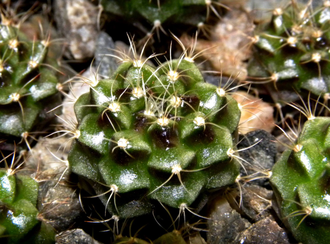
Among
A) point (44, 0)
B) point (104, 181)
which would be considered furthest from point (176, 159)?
point (44, 0)

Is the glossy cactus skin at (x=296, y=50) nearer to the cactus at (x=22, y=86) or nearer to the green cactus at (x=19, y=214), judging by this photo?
the cactus at (x=22, y=86)

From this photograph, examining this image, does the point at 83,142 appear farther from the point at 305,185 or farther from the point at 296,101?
the point at 296,101

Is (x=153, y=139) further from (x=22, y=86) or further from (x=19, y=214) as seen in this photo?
(x=22, y=86)

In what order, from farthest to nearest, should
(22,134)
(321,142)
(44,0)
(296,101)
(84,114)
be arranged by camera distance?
1. (44,0)
2. (296,101)
3. (22,134)
4. (84,114)
5. (321,142)

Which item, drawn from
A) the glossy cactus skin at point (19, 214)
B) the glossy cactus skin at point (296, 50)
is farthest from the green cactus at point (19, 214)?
the glossy cactus skin at point (296, 50)

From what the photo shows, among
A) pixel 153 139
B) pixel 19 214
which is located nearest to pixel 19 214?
pixel 19 214

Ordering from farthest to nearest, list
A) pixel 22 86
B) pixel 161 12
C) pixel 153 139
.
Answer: pixel 161 12 → pixel 22 86 → pixel 153 139
